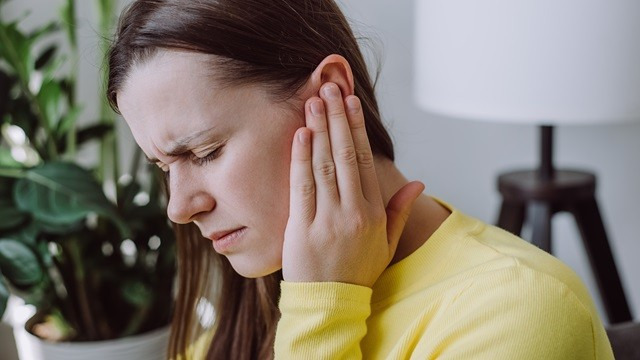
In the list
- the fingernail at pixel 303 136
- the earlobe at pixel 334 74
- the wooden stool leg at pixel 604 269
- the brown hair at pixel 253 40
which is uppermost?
the brown hair at pixel 253 40

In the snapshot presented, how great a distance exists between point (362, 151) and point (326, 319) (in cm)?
19

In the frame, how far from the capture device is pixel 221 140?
2.56 feet

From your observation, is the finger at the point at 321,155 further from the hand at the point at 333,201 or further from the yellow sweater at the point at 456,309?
the yellow sweater at the point at 456,309

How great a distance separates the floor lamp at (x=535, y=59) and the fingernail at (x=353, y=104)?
2.71ft

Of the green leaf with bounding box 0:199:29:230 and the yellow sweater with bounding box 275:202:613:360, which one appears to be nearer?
the yellow sweater with bounding box 275:202:613:360

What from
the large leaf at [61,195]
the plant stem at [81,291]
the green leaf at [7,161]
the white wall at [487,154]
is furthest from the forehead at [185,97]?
the white wall at [487,154]

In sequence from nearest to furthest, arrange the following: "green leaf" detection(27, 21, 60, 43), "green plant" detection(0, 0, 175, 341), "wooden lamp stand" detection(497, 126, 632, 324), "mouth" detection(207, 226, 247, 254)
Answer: "mouth" detection(207, 226, 247, 254)
"green plant" detection(0, 0, 175, 341)
"green leaf" detection(27, 21, 60, 43)
"wooden lamp stand" detection(497, 126, 632, 324)

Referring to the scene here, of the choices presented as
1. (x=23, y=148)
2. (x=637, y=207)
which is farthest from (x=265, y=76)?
(x=637, y=207)

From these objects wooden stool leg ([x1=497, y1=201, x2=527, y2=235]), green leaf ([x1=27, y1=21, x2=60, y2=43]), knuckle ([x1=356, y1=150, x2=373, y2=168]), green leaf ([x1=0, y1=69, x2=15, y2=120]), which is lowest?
wooden stool leg ([x1=497, y1=201, x2=527, y2=235])

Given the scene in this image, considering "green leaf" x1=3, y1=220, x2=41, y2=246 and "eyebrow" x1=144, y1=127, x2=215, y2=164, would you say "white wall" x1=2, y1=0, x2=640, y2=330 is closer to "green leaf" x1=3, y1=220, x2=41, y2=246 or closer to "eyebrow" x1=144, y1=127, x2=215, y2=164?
"green leaf" x1=3, y1=220, x2=41, y2=246

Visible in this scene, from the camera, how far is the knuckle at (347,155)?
32.0 inches

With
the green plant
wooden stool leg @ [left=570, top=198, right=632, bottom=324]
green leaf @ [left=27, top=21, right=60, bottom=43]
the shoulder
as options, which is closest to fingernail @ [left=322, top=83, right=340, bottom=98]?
the shoulder

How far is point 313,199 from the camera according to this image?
0.83m

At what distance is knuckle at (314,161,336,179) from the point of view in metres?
0.82
